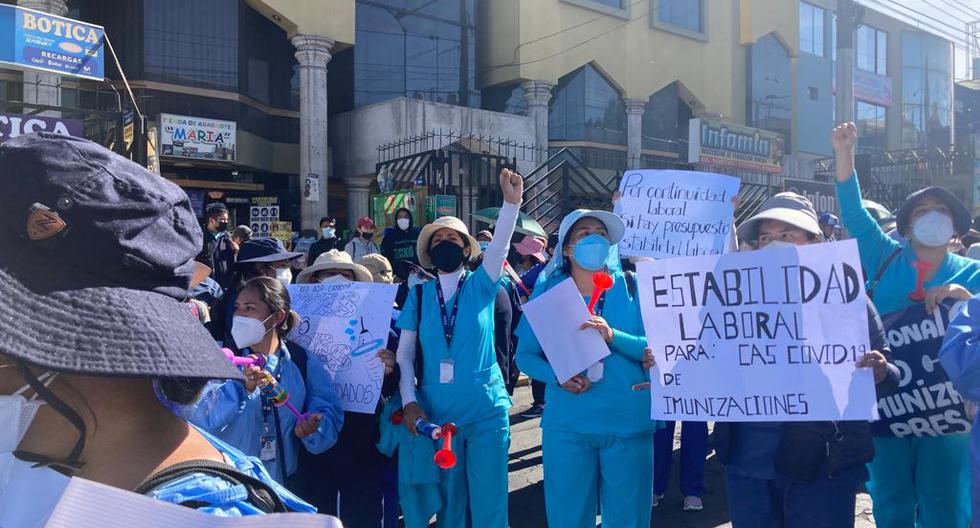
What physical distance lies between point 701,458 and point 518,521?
1319mm

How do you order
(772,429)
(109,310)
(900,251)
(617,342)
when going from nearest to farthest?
(109,310) → (772,429) → (617,342) → (900,251)

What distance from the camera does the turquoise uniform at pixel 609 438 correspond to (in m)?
3.62

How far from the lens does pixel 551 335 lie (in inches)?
144

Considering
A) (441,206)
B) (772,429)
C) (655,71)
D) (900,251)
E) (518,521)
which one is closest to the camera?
(772,429)

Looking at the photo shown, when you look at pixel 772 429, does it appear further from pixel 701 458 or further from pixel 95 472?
pixel 95 472

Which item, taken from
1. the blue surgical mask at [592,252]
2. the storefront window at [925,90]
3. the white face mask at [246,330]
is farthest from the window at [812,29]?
the white face mask at [246,330]

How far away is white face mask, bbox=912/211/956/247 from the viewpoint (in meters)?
3.64

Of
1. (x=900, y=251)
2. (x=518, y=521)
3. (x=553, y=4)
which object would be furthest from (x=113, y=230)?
(x=553, y=4)

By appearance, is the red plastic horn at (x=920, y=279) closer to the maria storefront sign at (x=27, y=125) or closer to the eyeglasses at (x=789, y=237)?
the eyeglasses at (x=789, y=237)

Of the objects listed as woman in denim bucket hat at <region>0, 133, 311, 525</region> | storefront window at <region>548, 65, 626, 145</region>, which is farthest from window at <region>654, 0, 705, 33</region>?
woman in denim bucket hat at <region>0, 133, 311, 525</region>

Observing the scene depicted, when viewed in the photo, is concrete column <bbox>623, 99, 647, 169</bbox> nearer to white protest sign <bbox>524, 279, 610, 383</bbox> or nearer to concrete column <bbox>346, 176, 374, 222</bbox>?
concrete column <bbox>346, 176, 374, 222</bbox>

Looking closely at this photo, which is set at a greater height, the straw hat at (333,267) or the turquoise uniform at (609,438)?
the straw hat at (333,267)

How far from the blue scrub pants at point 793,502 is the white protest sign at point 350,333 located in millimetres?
1841

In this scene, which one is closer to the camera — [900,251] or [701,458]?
[900,251]
